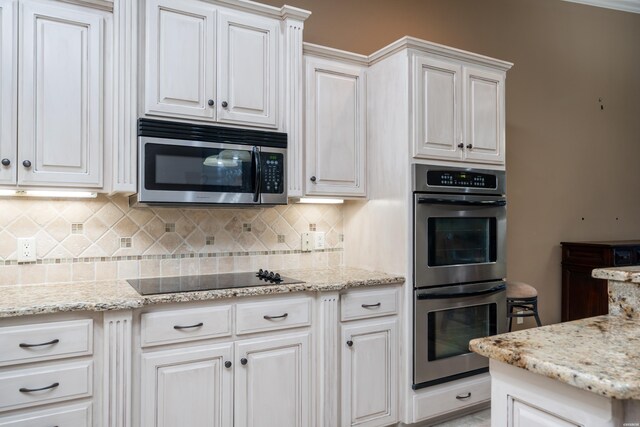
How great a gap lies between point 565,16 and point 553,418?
431cm

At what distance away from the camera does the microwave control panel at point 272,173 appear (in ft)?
8.00

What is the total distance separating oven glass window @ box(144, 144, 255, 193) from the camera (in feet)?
7.14

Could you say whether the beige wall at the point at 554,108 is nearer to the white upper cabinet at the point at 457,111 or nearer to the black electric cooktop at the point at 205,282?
the white upper cabinet at the point at 457,111

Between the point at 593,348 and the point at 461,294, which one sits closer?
the point at 593,348

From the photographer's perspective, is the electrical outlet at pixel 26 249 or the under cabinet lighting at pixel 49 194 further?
the electrical outlet at pixel 26 249

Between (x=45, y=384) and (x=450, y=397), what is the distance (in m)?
2.12

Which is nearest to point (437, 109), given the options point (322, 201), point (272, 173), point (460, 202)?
point (460, 202)

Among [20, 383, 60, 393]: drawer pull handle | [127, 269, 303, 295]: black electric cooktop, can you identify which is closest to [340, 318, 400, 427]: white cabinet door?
[127, 269, 303, 295]: black electric cooktop

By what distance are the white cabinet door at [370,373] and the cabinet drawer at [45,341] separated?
126 cm

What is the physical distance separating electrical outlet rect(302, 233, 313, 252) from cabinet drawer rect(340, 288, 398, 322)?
→ 23.3 inches

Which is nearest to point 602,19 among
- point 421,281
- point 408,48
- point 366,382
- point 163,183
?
point 408,48

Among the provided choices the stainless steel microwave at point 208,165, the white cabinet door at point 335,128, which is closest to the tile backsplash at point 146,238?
the stainless steel microwave at point 208,165

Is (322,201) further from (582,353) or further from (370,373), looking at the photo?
(582,353)

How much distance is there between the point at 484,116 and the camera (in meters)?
2.92
